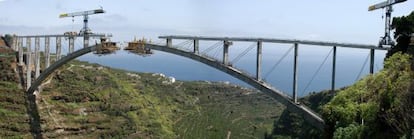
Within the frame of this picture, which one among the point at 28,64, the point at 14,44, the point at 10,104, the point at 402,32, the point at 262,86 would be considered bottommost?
the point at 10,104

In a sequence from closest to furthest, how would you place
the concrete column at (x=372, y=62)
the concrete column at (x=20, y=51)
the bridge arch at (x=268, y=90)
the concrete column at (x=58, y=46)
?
the concrete column at (x=372, y=62), the bridge arch at (x=268, y=90), the concrete column at (x=58, y=46), the concrete column at (x=20, y=51)

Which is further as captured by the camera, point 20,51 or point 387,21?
point 20,51

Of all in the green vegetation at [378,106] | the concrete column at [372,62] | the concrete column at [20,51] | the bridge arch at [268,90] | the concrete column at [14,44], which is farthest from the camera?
the concrete column at [14,44]

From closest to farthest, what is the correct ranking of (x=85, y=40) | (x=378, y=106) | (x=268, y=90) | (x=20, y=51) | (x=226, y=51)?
(x=378, y=106) → (x=268, y=90) → (x=226, y=51) → (x=85, y=40) → (x=20, y=51)

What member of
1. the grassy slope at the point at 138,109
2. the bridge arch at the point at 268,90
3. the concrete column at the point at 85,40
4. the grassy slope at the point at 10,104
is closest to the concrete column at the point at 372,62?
the bridge arch at the point at 268,90

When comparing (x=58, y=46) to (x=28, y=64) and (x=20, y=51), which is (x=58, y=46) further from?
(x=20, y=51)

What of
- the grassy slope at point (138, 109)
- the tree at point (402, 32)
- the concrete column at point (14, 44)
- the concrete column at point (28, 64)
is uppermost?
the tree at point (402, 32)

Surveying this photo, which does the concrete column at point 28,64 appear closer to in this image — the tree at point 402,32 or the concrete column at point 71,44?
the concrete column at point 71,44

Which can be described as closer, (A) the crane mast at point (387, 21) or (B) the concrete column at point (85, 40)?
(A) the crane mast at point (387, 21)

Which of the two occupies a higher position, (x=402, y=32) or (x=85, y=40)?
(x=402, y=32)

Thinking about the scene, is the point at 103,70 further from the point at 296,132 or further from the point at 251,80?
the point at 251,80

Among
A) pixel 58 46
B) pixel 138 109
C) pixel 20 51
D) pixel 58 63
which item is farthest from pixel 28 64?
pixel 138 109
